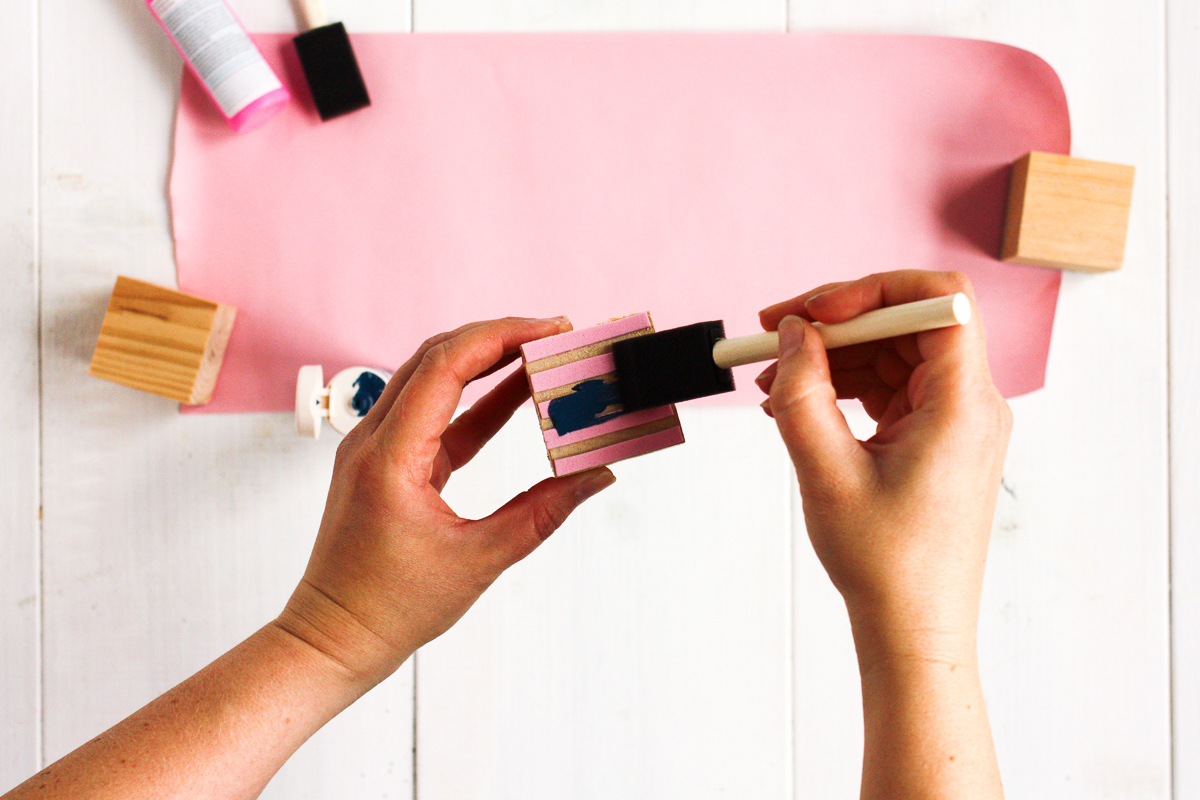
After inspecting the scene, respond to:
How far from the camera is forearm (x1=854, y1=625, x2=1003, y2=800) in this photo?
0.37m

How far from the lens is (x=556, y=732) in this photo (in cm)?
68

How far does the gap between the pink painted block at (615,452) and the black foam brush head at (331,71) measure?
41 centimetres

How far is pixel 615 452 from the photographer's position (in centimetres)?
46

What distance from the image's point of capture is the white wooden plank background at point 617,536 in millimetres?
674

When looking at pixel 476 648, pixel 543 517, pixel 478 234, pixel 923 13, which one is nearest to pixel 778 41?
pixel 923 13

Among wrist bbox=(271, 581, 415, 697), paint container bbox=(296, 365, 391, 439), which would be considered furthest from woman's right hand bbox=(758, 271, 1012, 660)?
paint container bbox=(296, 365, 391, 439)

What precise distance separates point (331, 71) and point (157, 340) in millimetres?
281

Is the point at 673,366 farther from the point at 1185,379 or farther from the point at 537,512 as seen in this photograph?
the point at 1185,379

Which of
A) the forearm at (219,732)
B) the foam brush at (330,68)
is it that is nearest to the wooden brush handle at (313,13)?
the foam brush at (330,68)

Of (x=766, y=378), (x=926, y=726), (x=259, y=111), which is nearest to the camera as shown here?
(x=926, y=726)

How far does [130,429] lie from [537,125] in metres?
0.47

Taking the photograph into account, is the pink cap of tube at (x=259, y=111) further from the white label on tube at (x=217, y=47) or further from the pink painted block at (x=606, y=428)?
the pink painted block at (x=606, y=428)

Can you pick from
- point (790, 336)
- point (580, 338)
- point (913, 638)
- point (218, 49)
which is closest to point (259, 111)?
point (218, 49)

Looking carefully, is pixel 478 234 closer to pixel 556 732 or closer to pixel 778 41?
pixel 778 41
